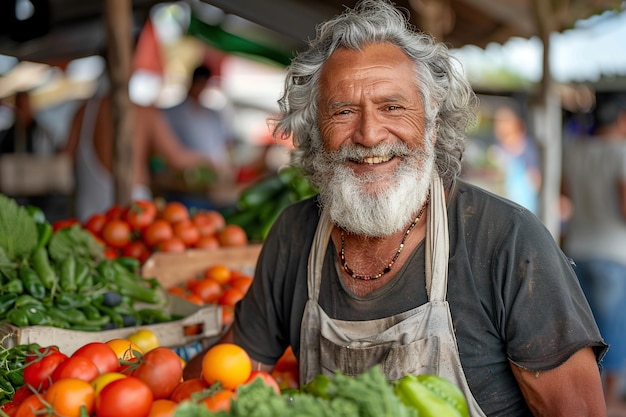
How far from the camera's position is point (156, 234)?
3.86 m

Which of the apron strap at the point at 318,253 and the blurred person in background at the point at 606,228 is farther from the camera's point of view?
the blurred person in background at the point at 606,228

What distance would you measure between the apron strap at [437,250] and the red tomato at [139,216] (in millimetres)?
2160

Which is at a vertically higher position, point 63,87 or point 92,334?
point 63,87

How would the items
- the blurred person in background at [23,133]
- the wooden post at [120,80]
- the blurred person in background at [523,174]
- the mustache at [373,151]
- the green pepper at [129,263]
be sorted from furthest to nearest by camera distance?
1. the blurred person in background at [523,174]
2. the blurred person in background at [23,133]
3. the wooden post at [120,80]
4. the green pepper at [129,263]
5. the mustache at [373,151]

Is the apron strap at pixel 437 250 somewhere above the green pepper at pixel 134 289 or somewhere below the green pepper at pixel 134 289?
above

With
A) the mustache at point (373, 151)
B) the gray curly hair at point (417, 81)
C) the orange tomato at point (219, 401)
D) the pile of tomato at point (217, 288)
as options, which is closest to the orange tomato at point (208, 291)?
the pile of tomato at point (217, 288)

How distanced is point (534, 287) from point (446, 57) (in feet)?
2.91

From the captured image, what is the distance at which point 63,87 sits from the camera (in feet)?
48.9

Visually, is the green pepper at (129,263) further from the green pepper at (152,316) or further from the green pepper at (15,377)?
the green pepper at (15,377)

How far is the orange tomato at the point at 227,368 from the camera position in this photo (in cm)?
166

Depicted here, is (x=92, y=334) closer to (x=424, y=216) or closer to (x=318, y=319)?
(x=318, y=319)

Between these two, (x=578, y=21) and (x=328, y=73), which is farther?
(x=578, y=21)

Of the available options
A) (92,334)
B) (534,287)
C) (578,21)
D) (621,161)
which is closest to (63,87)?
(578,21)

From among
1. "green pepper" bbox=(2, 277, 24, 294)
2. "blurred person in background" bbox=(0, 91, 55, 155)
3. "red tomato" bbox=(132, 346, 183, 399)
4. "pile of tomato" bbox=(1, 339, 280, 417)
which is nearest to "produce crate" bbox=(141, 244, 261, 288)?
"green pepper" bbox=(2, 277, 24, 294)
